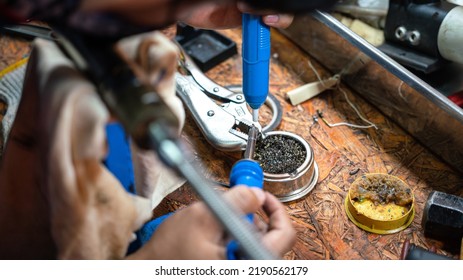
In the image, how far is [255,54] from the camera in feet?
3.63

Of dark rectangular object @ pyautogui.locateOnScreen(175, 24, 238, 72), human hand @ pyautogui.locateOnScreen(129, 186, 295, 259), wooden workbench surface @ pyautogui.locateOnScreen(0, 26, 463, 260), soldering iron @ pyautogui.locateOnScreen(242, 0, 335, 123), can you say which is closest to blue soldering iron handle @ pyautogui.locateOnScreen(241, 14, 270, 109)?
soldering iron @ pyautogui.locateOnScreen(242, 0, 335, 123)

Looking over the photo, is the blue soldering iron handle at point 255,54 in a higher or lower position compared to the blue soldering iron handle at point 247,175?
higher

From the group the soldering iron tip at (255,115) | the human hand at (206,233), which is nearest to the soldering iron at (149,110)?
the human hand at (206,233)

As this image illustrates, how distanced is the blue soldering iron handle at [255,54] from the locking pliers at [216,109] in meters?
0.17

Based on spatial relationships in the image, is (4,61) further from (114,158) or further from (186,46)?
(114,158)

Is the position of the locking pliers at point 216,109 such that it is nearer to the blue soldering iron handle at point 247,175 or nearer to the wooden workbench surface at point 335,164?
the wooden workbench surface at point 335,164

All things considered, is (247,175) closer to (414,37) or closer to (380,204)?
(380,204)

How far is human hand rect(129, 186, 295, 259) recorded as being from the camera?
748 mm

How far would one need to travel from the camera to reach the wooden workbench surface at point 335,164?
46.9 inches

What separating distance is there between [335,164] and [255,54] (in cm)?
44

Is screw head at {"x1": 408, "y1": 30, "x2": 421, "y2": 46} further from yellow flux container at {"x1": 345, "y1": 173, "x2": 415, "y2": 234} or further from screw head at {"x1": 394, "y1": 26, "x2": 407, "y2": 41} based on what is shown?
yellow flux container at {"x1": 345, "y1": 173, "x2": 415, "y2": 234}

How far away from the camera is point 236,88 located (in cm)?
156

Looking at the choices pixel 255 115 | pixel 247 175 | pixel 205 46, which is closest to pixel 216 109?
pixel 255 115
